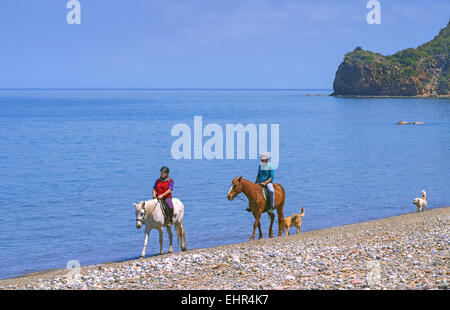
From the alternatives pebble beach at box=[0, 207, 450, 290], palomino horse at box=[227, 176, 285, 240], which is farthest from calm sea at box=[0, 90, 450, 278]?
pebble beach at box=[0, 207, 450, 290]

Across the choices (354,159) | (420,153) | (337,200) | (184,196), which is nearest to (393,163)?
(354,159)

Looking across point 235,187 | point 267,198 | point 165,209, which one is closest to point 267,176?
point 267,198

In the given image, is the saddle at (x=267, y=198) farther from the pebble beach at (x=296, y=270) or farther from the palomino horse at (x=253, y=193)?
the pebble beach at (x=296, y=270)

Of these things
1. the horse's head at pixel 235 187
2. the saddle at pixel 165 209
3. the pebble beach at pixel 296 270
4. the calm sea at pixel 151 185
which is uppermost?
the horse's head at pixel 235 187

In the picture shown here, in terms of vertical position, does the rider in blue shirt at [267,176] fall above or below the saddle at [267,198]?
above

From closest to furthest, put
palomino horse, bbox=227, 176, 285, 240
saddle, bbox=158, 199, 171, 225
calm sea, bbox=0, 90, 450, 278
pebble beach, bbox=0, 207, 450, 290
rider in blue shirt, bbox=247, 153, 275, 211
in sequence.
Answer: pebble beach, bbox=0, 207, 450, 290
saddle, bbox=158, 199, 171, 225
palomino horse, bbox=227, 176, 285, 240
rider in blue shirt, bbox=247, 153, 275, 211
calm sea, bbox=0, 90, 450, 278

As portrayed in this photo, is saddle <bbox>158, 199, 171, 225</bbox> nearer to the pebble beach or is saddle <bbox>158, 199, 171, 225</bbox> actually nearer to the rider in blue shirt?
the pebble beach

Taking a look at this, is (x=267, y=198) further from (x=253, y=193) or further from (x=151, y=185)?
(x=151, y=185)

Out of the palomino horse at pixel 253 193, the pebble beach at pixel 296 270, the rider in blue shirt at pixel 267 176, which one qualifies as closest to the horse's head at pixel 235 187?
the palomino horse at pixel 253 193

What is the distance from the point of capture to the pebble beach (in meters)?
10.7

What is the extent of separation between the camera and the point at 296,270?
11.9 meters

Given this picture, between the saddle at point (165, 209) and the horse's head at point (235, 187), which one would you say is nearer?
the saddle at point (165, 209)

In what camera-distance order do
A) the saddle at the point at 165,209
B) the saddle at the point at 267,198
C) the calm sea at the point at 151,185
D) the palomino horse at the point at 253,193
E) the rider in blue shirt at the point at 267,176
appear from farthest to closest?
the calm sea at the point at 151,185 → the saddle at the point at 267,198 → the rider in blue shirt at the point at 267,176 → the palomino horse at the point at 253,193 → the saddle at the point at 165,209

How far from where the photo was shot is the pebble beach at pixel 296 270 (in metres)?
10.7
